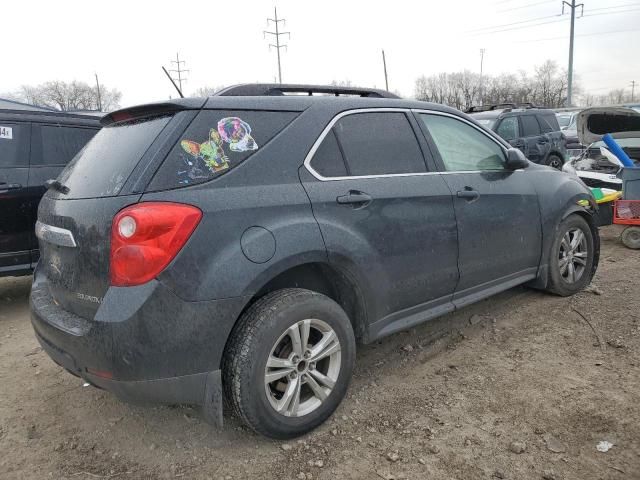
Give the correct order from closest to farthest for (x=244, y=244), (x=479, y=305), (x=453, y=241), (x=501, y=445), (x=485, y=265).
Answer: (x=244, y=244), (x=501, y=445), (x=453, y=241), (x=485, y=265), (x=479, y=305)

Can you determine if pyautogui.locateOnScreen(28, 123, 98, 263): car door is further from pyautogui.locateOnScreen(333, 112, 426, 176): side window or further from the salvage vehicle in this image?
the salvage vehicle

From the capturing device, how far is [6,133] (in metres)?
4.88

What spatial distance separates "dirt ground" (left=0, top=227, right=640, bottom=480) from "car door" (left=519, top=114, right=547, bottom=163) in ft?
Result: 29.0

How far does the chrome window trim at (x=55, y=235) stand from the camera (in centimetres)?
247

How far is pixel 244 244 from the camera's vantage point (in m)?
2.35

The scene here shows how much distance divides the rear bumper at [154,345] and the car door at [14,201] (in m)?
2.85

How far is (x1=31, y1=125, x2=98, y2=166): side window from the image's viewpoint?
5062 mm

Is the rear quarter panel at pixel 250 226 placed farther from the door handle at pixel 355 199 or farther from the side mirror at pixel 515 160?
the side mirror at pixel 515 160

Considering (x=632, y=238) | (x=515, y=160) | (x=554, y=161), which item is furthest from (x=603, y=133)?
(x=554, y=161)

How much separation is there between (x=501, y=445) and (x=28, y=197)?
4.59 m

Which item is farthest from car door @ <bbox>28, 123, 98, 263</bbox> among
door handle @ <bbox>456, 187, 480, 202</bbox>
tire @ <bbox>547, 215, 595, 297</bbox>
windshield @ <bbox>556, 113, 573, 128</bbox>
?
windshield @ <bbox>556, 113, 573, 128</bbox>

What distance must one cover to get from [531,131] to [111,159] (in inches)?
460

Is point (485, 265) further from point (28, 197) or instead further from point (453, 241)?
point (28, 197)

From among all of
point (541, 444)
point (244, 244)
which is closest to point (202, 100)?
point (244, 244)
